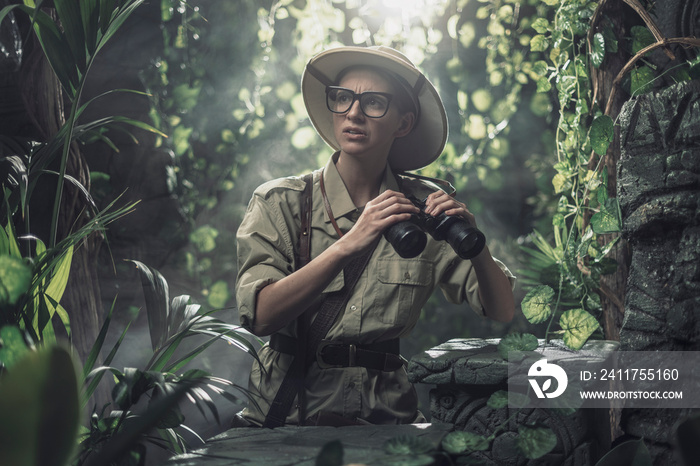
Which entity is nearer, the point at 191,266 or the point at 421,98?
the point at 421,98

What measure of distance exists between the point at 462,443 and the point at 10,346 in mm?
985

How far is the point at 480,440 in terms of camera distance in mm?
1455

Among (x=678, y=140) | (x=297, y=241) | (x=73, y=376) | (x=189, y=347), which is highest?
(x=678, y=140)

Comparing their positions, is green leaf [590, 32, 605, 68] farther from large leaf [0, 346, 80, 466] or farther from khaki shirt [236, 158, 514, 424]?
large leaf [0, 346, 80, 466]

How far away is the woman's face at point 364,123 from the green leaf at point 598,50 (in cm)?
68

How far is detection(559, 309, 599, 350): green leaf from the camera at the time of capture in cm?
198

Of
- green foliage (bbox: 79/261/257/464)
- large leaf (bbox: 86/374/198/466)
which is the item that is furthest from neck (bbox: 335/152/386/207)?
large leaf (bbox: 86/374/198/466)

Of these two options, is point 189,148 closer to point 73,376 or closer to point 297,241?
point 297,241

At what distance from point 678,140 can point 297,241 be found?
1149 mm

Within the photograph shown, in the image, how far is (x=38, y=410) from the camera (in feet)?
3.61

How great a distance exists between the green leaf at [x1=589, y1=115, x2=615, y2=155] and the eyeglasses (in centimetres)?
64

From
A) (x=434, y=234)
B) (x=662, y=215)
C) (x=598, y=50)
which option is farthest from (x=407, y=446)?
(x=598, y=50)

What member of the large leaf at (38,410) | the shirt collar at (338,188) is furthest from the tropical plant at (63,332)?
the shirt collar at (338,188)

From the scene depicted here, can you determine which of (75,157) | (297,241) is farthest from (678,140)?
(75,157)
